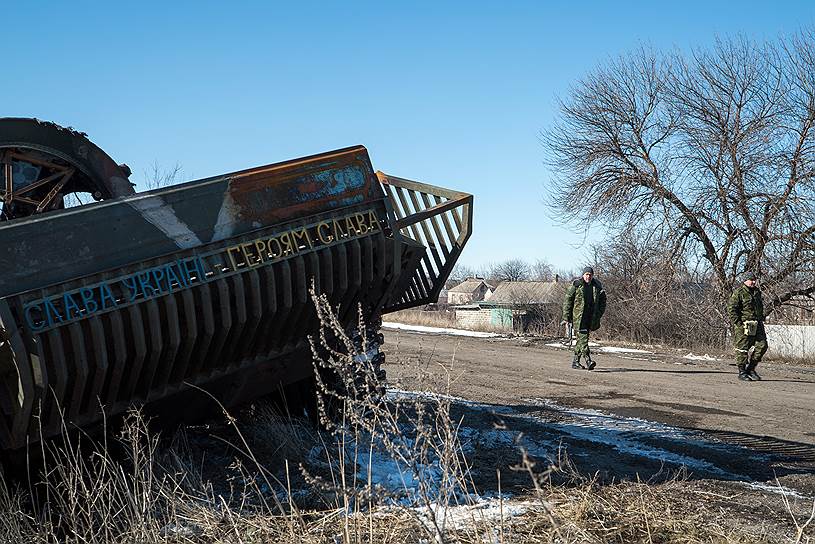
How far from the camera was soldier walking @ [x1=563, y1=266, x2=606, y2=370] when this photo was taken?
12.8 metres

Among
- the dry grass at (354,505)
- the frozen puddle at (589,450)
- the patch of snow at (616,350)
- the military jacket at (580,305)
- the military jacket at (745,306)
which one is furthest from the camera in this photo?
the patch of snow at (616,350)

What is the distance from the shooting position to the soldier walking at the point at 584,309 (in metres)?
12.8

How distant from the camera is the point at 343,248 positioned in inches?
212

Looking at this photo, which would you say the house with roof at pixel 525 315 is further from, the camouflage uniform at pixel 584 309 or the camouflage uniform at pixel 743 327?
the camouflage uniform at pixel 743 327

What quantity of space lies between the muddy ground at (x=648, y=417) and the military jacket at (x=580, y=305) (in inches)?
29.4

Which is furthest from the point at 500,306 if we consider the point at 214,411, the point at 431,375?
the point at 431,375

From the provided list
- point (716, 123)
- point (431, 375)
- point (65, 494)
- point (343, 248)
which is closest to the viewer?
point (431, 375)

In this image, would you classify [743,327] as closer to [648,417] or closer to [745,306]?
[745,306]

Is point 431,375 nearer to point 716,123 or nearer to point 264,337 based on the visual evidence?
point 264,337

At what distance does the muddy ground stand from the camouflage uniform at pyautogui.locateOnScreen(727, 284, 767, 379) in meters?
0.31

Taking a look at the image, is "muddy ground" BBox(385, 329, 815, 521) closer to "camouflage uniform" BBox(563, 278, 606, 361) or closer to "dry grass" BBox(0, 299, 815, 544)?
"dry grass" BBox(0, 299, 815, 544)

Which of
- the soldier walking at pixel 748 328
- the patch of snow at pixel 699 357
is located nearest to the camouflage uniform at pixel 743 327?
the soldier walking at pixel 748 328

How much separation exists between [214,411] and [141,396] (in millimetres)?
773

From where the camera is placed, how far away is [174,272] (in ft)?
15.3
